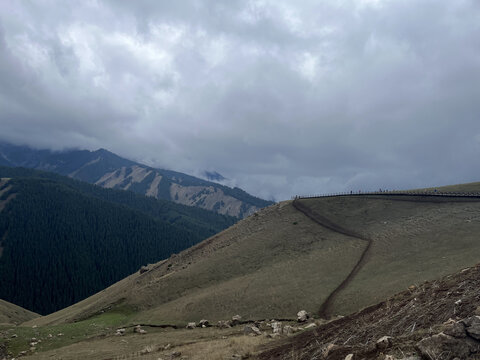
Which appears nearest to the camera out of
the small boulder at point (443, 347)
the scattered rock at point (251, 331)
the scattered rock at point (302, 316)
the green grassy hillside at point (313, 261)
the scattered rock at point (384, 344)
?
the small boulder at point (443, 347)

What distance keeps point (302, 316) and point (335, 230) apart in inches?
1415

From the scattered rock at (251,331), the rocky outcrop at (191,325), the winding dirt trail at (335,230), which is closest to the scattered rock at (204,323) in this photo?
the rocky outcrop at (191,325)

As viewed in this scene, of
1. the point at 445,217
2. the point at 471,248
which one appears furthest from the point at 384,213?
the point at 471,248

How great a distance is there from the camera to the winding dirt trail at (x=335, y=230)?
38869 mm

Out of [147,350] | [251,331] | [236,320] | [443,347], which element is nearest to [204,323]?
[236,320]

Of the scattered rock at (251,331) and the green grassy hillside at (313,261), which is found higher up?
the green grassy hillside at (313,261)

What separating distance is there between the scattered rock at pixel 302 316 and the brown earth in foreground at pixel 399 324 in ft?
42.4

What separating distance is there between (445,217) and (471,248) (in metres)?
17.8

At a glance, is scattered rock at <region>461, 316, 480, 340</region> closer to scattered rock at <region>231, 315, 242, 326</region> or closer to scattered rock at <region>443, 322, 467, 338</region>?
scattered rock at <region>443, 322, 467, 338</region>

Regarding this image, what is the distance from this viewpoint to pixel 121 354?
98.0ft

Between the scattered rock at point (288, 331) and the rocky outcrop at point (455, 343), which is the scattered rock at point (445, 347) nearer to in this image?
the rocky outcrop at point (455, 343)

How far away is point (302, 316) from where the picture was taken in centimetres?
3631

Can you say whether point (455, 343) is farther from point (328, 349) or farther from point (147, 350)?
point (147, 350)

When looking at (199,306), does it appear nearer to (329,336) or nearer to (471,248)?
(329,336)
